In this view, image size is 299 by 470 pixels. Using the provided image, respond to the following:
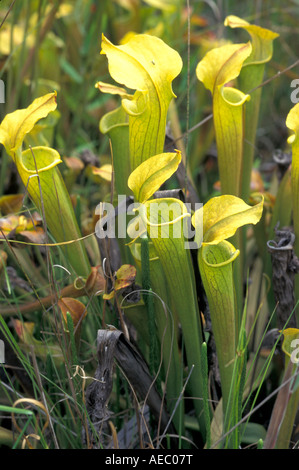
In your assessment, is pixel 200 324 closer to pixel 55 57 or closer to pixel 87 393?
pixel 87 393

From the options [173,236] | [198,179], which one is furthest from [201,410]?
[198,179]

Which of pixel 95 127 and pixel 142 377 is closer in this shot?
pixel 142 377

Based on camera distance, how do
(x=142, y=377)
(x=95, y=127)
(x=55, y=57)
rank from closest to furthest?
(x=142, y=377) → (x=55, y=57) → (x=95, y=127)

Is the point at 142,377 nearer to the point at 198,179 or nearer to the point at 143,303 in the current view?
the point at 143,303

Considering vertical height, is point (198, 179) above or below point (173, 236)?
below

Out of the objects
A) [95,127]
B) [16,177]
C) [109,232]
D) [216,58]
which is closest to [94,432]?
[109,232]

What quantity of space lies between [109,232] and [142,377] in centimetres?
27

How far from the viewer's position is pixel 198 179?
6.96 ft

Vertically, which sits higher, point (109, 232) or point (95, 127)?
point (109, 232)

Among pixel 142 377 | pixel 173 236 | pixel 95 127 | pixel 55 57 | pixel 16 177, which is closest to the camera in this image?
pixel 173 236

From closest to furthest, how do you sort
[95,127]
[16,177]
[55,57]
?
[16,177] < [55,57] < [95,127]

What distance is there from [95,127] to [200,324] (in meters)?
1.46

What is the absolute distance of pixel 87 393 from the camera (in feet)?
2.74

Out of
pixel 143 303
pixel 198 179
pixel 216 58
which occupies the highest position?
pixel 216 58
